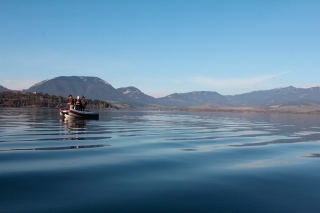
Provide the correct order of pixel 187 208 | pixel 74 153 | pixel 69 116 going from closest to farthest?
1. pixel 187 208
2. pixel 74 153
3. pixel 69 116

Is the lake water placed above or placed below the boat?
below

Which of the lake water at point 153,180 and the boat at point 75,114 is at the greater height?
the boat at point 75,114

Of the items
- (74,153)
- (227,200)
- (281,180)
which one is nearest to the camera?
(227,200)

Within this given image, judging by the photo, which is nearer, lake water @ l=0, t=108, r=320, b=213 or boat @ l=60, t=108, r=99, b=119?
lake water @ l=0, t=108, r=320, b=213

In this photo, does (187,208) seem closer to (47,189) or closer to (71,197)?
(71,197)

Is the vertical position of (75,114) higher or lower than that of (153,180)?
higher

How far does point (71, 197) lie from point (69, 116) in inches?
1561

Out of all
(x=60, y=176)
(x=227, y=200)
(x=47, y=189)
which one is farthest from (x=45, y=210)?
(x=227, y=200)

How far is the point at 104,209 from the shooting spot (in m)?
7.88

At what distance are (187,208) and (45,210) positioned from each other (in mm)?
3539

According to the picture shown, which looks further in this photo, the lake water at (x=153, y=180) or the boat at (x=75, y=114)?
the boat at (x=75, y=114)

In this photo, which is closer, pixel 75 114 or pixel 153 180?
pixel 153 180

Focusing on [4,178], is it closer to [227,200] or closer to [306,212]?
[227,200]

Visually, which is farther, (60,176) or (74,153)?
(74,153)
